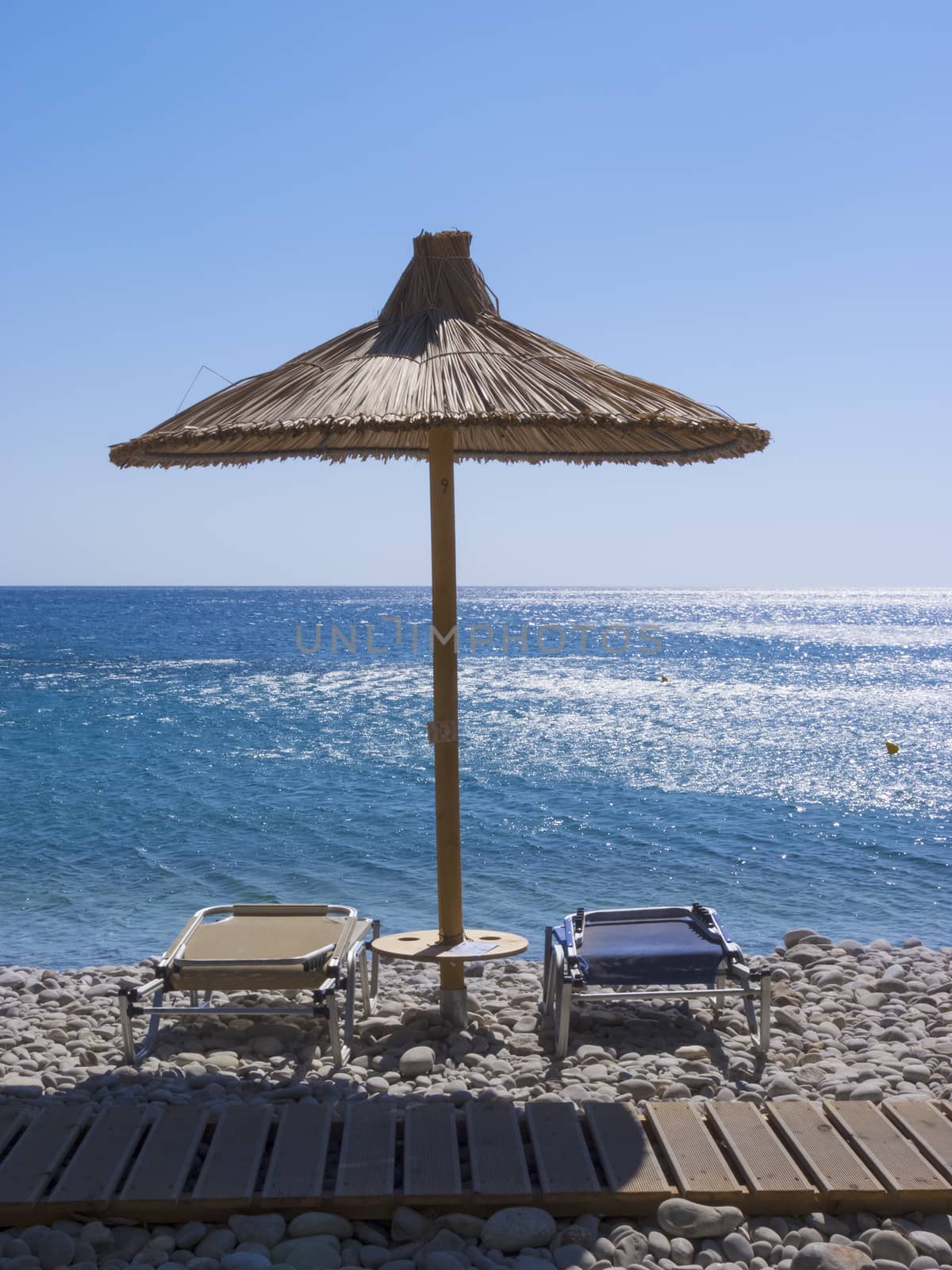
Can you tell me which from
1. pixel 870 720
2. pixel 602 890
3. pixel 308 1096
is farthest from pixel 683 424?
pixel 870 720

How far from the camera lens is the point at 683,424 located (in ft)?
12.5

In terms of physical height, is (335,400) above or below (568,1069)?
above

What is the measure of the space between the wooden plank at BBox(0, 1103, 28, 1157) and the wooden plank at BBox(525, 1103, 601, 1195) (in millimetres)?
1470

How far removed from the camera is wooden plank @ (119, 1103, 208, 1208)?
2955 mm

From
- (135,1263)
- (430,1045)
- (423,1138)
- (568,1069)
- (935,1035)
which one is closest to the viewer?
(135,1263)

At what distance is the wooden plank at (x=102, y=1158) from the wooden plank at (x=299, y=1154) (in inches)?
15.5

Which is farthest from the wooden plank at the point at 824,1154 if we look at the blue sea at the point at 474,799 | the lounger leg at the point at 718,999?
the blue sea at the point at 474,799

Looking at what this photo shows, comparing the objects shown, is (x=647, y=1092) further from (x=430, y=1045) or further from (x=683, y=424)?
(x=683, y=424)

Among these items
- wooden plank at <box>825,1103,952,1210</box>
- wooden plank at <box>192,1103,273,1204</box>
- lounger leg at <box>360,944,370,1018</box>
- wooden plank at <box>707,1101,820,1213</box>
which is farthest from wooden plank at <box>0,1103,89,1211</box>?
wooden plank at <box>825,1103,952,1210</box>

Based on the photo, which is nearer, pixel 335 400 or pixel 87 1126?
pixel 87 1126

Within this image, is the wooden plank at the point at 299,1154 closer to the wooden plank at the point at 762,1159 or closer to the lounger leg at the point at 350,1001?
the lounger leg at the point at 350,1001

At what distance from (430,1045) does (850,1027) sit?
1809 mm

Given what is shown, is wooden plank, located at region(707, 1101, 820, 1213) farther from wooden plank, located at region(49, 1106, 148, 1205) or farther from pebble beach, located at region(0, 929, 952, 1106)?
wooden plank, located at region(49, 1106, 148, 1205)

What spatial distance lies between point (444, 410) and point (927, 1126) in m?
2.56
